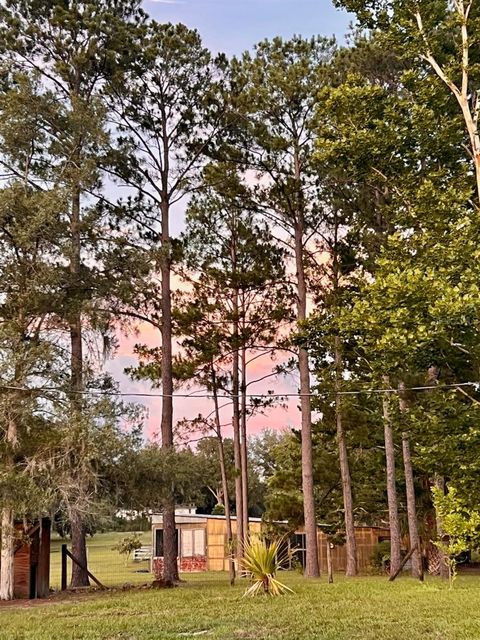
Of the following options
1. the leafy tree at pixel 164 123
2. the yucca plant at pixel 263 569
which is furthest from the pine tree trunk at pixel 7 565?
the leafy tree at pixel 164 123

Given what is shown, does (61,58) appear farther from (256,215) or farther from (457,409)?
(457,409)

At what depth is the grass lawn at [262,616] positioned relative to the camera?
697 centimetres

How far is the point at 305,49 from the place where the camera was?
15695 mm

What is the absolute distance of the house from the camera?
23.3 meters

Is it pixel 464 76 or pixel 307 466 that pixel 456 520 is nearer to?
pixel 464 76

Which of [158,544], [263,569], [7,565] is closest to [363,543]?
[158,544]

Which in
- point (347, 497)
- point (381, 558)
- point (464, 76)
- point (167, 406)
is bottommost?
point (381, 558)

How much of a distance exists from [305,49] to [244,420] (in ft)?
33.8

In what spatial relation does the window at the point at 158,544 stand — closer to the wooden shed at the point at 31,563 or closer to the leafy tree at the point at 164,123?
the leafy tree at the point at 164,123

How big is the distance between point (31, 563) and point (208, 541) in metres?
13.5

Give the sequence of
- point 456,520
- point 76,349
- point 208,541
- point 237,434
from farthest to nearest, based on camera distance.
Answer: point 208,541 < point 237,434 < point 76,349 < point 456,520

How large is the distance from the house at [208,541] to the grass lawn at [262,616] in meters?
11.6

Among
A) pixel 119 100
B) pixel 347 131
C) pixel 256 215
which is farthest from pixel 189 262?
pixel 347 131

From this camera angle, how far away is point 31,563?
12.2m
